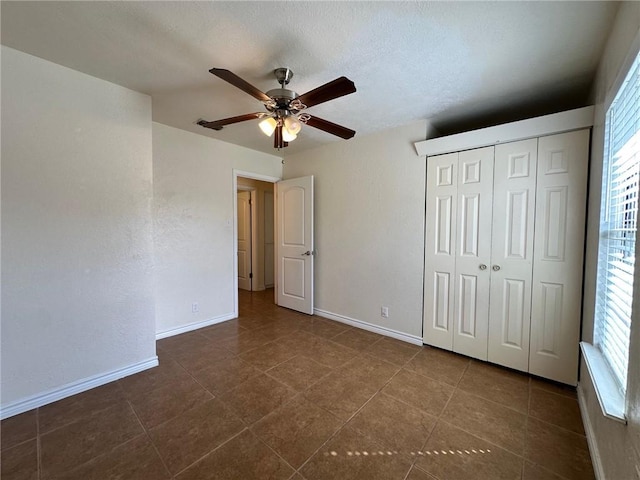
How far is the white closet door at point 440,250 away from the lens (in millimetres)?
2525

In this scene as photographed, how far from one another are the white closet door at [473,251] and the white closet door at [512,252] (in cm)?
6

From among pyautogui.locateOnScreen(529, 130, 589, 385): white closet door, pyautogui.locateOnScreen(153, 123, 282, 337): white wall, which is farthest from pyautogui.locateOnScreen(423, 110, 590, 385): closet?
pyautogui.locateOnScreen(153, 123, 282, 337): white wall

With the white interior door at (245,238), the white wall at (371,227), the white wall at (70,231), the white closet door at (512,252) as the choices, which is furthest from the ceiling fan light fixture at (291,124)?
the white interior door at (245,238)

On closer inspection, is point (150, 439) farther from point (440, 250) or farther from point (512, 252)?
point (512, 252)

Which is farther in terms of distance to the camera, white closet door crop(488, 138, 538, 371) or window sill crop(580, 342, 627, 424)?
white closet door crop(488, 138, 538, 371)

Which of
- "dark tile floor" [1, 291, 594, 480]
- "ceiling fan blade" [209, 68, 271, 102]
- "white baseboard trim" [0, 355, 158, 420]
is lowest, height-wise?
"dark tile floor" [1, 291, 594, 480]

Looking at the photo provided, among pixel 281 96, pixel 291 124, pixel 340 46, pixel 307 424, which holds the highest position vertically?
pixel 340 46

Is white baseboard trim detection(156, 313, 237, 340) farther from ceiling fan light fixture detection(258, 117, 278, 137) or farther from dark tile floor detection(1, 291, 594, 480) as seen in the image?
ceiling fan light fixture detection(258, 117, 278, 137)

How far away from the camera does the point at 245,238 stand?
515 centimetres

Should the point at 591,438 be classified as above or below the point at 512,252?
below

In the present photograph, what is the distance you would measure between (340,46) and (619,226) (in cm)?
182

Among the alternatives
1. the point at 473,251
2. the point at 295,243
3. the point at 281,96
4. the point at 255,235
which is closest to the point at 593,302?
the point at 473,251

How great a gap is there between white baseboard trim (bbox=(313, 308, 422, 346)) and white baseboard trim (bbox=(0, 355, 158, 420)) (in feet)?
6.62

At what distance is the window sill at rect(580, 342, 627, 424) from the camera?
1028 mm
